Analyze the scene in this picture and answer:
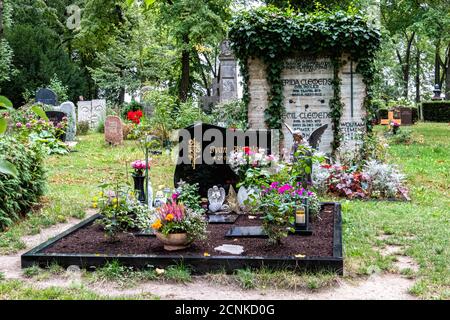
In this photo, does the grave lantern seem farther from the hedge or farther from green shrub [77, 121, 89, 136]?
the hedge

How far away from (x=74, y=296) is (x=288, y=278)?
6.76 ft

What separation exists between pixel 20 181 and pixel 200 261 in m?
4.13

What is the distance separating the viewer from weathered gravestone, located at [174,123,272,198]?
8.77 metres

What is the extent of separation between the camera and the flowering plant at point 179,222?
239 inches

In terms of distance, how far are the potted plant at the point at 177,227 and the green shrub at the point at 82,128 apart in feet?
54.2

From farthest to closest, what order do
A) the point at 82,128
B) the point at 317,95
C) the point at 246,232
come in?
1. the point at 82,128
2. the point at 317,95
3. the point at 246,232

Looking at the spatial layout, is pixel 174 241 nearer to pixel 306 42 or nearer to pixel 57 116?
pixel 306 42

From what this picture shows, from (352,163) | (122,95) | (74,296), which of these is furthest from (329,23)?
(122,95)

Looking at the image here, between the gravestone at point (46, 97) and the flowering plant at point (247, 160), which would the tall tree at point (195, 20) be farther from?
the flowering plant at point (247, 160)

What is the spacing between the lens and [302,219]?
23.0 feet

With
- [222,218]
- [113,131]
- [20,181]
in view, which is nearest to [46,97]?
[113,131]

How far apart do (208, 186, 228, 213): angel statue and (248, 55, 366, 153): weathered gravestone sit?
4298 mm

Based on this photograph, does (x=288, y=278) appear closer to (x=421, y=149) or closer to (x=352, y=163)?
(x=352, y=163)

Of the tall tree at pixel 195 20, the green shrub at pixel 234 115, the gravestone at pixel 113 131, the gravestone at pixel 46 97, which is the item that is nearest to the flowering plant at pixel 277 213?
the green shrub at pixel 234 115
